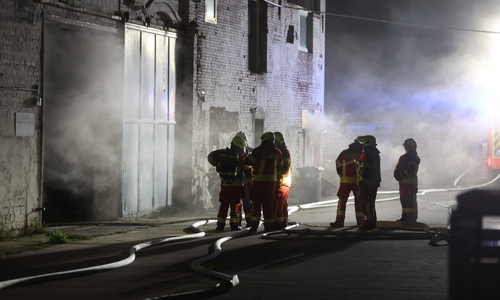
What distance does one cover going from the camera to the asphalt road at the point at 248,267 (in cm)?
741

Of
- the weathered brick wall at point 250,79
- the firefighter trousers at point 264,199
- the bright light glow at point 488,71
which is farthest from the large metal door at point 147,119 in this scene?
the bright light glow at point 488,71

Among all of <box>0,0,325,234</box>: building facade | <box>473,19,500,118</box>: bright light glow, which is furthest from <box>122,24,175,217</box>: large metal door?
<box>473,19,500,118</box>: bright light glow

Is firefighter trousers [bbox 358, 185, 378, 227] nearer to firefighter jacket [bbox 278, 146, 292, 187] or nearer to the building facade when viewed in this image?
firefighter jacket [bbox 278, 146, 292, 187]

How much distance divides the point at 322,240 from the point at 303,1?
1425 cm

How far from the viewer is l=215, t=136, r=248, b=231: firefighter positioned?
13.1m

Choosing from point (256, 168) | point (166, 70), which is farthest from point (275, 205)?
point (166, 70)

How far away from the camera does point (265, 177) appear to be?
12.8 m

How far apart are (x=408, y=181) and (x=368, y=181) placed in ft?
5.33

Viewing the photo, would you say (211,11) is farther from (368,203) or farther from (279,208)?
(368,203)

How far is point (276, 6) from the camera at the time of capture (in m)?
22.1

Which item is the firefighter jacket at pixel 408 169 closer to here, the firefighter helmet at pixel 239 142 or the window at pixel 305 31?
the firefighter helmet at pixel 239 142

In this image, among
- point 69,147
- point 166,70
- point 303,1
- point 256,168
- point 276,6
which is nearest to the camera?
point 256,168

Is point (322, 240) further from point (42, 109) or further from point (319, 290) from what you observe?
point (42, 109)

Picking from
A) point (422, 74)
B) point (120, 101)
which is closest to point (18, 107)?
point (120, 101)
